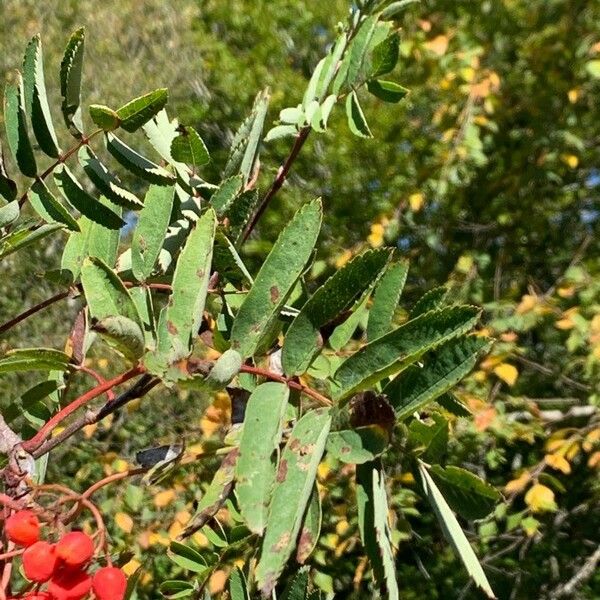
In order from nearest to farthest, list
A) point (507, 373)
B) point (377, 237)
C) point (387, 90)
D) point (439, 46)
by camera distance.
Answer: point (387, 90), point (507, 373), point (377, 237), point (439, 46)

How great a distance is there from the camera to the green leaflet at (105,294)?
1.63 ft

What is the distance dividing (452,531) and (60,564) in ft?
0.74

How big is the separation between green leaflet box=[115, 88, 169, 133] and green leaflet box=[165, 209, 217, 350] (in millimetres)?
146

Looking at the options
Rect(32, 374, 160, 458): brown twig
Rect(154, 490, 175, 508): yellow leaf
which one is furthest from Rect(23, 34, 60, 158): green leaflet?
Rect(154, 490, 175, 508): yellow leaf

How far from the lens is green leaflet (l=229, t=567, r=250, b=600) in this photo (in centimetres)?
Answer: 58

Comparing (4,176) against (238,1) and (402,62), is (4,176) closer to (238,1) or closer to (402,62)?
(402,62)

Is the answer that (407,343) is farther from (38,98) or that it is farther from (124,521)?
(124,521)

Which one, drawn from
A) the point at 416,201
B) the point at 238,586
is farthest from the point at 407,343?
the point at 416,201

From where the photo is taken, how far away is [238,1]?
4.32 metres

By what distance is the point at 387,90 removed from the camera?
774 millimetres

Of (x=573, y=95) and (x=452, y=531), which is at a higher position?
(x=452, y=531)

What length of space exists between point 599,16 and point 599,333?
92cm

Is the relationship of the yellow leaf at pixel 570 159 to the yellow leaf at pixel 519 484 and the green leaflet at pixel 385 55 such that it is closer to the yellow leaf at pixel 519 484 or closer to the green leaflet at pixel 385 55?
the yellow leaf at pixel 519 484

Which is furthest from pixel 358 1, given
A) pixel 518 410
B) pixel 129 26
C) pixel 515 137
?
pixel 129 26
